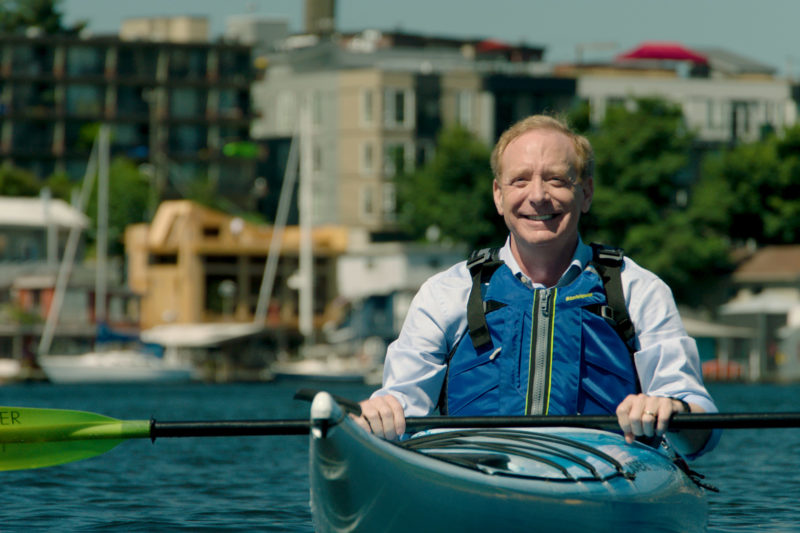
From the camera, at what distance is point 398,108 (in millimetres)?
84188

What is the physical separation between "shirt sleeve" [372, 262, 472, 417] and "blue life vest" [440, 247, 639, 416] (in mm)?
79

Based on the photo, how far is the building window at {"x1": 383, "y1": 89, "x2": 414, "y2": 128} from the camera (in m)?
83.6

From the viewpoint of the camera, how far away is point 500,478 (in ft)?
21.7

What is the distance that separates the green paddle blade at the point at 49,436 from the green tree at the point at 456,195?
200 feet

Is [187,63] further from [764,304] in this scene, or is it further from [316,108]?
[764,304]

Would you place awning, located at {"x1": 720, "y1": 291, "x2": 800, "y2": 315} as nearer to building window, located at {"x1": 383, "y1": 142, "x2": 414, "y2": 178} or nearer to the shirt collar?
building window, located at {"x1": 383, "y1": 142, "x2": 414, "y2": 178}

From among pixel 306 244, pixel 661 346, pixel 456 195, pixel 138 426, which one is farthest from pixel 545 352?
pixel 456 195

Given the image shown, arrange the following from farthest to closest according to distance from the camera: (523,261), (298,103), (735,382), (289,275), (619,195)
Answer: (298,103)
(289,275)
(619,195)
(735,382)
(523,261)

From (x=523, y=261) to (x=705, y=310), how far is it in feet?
216

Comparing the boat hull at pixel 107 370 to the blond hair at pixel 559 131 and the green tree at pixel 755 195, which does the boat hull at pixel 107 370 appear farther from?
the blond hair at pixel 559 131

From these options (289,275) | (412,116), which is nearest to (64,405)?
(289,275)

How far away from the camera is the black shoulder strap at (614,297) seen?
7.28m

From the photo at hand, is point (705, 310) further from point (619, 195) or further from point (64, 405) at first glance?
point (64, 405)

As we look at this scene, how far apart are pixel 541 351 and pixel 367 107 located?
77.6 meters
